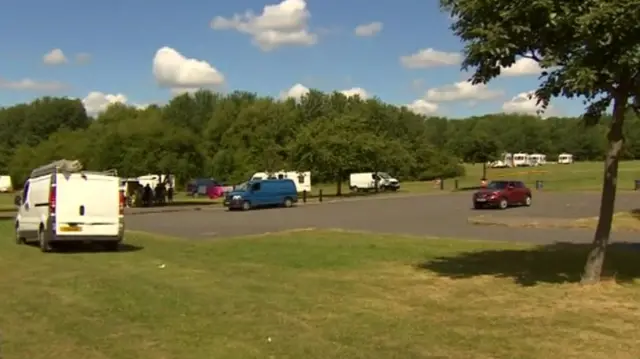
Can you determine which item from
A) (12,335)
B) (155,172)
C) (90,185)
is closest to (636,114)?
(12,335)

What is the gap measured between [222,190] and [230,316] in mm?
65946

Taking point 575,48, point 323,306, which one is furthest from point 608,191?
point 323,306

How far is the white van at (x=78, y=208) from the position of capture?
19438 mm

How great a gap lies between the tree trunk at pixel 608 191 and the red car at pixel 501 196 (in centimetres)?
3091

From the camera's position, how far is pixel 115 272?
1459 cm

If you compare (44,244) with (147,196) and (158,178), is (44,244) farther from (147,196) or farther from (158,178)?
(158,178)

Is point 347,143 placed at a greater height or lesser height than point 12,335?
greater

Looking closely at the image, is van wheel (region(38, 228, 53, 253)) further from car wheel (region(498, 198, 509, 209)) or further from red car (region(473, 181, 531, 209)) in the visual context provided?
car wheel (region(498, 198, 509, 209))

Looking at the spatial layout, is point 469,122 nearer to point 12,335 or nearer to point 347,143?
point 347,143

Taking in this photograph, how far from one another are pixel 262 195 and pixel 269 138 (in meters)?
56.1

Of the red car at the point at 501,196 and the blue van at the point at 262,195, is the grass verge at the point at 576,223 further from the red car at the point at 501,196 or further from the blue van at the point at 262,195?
the blue van at the point at 262,195

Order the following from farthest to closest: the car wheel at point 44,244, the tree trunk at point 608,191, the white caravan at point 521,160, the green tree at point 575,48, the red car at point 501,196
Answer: the white caravan at point 521,160 < the red car at point 501,196 < the car wheel at point 44,244 < the tree trunk at point 608,191 < the green tree at point 575,48

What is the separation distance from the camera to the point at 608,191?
39.3ft

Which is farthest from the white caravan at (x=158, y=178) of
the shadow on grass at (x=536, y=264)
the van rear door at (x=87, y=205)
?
the shadow on grass at (x=536, y=264)
